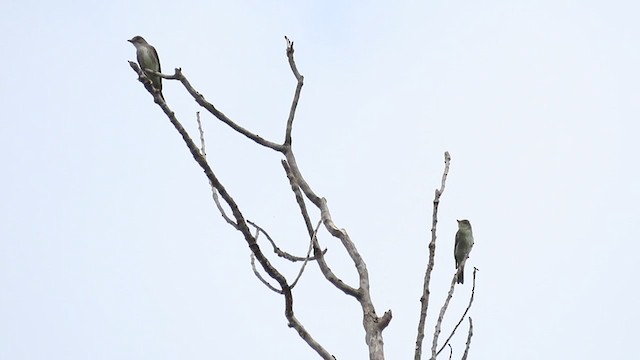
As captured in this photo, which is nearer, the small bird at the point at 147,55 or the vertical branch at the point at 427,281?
the vertical branch at the point at 427,281

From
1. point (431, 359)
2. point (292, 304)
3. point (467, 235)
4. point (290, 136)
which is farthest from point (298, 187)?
point (467, 235)

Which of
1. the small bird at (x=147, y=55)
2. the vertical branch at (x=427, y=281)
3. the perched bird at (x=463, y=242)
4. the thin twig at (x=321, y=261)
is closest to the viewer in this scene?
the vertical branch at (x=427, y=281)

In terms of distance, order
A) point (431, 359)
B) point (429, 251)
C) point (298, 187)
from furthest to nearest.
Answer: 1. point (298, 187)
2. point (429, 251)
3. point (431, 359)

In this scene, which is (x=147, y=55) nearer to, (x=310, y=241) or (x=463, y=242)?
(x=463, y=242)

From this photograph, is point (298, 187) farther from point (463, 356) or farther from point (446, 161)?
point (463, 356)

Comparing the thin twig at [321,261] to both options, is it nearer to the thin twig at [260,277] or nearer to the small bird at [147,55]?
the thin twig at [260,277]

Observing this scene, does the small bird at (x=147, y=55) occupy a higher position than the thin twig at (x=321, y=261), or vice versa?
the small bird at (x=147, y=55)

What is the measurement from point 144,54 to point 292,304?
34.0 ft

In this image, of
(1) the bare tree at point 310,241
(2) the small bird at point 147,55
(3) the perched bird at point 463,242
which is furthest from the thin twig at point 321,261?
(2) the small bird at point 147,55

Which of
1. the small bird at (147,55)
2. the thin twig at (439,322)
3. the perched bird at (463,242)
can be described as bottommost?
the thin twig at (439,322)

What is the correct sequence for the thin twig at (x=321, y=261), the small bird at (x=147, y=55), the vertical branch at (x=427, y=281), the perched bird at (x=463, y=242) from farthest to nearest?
1. the small bird at (x=147, y=55)
2. the perched bird at (x=463, y=242)
3. the thin twig at (x=321, y=261)
4. the vertical branch at (x=427, y=281)

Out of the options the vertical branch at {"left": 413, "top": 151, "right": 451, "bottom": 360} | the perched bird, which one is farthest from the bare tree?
the perched bird

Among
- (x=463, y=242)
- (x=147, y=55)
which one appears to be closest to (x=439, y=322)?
(x=463, y=242)

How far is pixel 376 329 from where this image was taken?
455 cm
